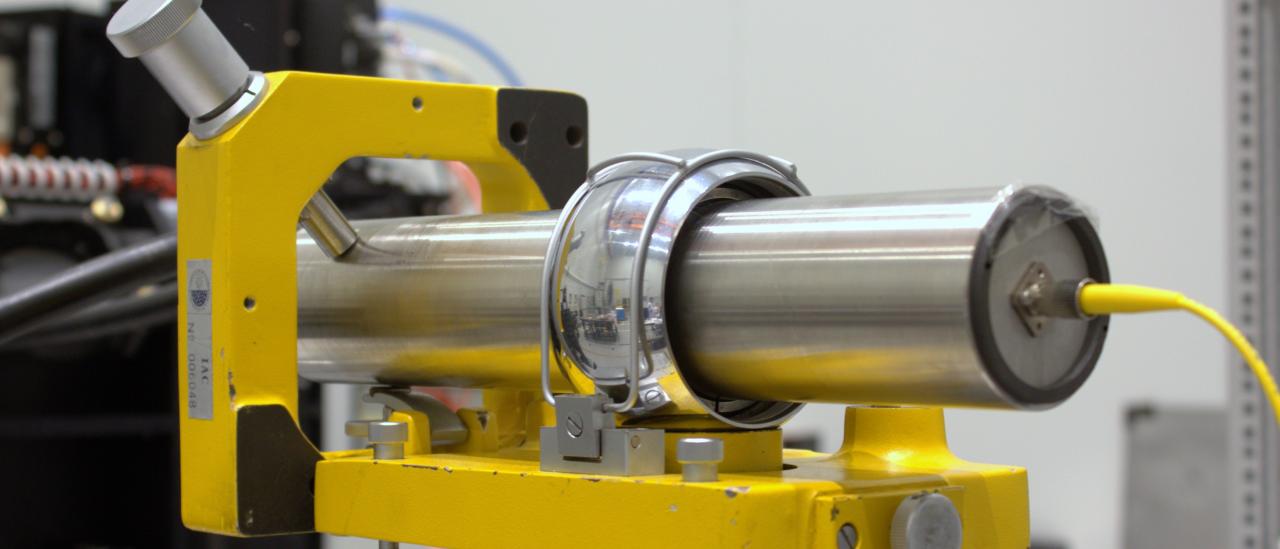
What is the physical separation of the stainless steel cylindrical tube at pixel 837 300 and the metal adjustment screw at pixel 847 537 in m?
0.06

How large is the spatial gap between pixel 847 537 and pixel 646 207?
189 millimetres

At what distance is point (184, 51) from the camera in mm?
862

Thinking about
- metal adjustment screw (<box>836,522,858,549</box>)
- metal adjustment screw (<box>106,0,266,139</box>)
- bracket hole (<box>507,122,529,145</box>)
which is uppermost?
metal adjustment screw (<box>106,0,266,139</box>)

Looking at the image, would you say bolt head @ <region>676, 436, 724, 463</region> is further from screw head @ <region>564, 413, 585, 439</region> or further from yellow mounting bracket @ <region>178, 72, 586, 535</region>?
yellow mounting bracket @ <region>178, 72, 586, 535</region>

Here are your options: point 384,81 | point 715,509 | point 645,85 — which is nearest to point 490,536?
point 715,509

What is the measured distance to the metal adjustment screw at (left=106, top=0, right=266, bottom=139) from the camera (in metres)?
0.85

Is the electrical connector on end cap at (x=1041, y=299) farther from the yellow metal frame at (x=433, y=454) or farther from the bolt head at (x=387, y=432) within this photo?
the bolt head at (x=387, y=432)

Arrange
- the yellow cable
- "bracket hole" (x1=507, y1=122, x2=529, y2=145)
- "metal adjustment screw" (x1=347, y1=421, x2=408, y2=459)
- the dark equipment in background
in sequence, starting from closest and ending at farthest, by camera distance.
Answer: the yellow cable → "metal adjustment screw" (x1=347, y1=421, x2=408, y2=459) → "bracket hole" (x1=507, y1=122, x2=529, y2=145) → the dark equipment in background

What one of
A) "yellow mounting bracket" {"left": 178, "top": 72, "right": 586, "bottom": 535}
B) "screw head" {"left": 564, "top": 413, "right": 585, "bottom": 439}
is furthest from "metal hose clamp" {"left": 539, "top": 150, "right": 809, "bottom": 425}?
"yellow mounting bracket" {"left": 178, "top": 72, "right": 586, "bottom": 535}

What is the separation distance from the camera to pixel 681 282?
2.52 feet

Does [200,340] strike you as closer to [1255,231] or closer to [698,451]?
[698,451]

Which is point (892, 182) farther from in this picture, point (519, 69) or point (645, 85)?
point (519, 69)

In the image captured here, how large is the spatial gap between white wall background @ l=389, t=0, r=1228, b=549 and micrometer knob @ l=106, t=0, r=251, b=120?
219cm

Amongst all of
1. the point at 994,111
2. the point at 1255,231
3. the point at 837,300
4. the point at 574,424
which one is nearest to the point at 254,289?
the point at 574,424
